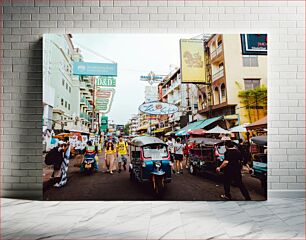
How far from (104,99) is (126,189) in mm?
1386

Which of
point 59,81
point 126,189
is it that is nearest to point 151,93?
point 59,81

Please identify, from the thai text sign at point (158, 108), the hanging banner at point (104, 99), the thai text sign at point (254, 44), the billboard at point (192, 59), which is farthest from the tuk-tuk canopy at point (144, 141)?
the thai text sign at point (254, 44)

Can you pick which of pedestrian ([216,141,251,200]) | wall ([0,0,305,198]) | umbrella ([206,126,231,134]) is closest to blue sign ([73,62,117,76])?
wall ([0,0,305,198])

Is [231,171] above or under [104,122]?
under

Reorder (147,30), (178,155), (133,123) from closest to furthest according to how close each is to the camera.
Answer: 1. (178,155)
2. (147,30)
3. (133,123)

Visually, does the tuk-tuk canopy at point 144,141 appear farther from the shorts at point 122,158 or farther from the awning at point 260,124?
the awning at point 260,124

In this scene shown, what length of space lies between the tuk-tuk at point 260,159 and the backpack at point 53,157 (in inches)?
110

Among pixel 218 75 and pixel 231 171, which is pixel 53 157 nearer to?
pixel 231 171

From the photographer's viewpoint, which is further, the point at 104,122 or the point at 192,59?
the point at 104,122

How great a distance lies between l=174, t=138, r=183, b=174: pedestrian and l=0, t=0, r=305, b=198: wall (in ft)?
4.33

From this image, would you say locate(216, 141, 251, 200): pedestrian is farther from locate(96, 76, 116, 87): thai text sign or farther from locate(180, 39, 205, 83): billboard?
locate(96, 76, 116, 87): thai text sign

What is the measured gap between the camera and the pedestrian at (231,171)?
3666 millimetres

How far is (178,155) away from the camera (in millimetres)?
3768

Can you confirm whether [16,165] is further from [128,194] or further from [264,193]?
[264,193]
